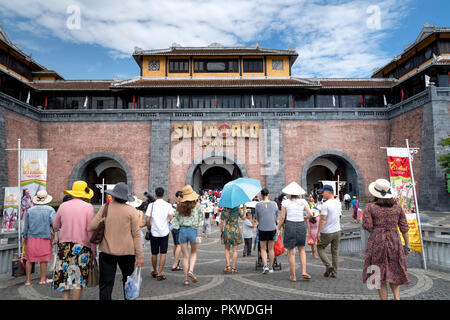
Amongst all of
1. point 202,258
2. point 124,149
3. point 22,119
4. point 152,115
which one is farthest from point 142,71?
point 202,258

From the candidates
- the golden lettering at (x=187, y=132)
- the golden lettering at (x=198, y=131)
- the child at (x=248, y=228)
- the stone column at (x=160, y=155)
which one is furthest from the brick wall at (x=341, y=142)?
the child at (x=248, y=228)

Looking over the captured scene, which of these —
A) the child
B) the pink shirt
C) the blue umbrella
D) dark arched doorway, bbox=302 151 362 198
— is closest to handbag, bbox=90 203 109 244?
the pink shirt

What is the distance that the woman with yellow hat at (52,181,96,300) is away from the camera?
3797 mm

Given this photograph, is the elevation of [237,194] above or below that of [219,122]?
below

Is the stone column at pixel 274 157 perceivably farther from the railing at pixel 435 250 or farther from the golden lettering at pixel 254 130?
the railing at pixel 435 250

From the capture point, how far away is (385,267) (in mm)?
3645

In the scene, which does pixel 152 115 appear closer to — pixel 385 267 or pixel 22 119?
pixel 22 119

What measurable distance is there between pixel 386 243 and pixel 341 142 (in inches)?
773

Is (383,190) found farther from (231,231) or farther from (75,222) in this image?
(75,222)

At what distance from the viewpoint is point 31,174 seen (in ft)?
24.4

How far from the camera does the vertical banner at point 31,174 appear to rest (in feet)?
24.3

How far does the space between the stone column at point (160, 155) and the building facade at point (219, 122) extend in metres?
0.08

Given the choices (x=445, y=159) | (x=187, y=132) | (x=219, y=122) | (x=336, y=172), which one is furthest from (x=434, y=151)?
(x=187, y=132)

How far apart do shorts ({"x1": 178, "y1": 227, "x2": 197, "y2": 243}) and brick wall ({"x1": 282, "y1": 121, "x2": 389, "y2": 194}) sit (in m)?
17.0
